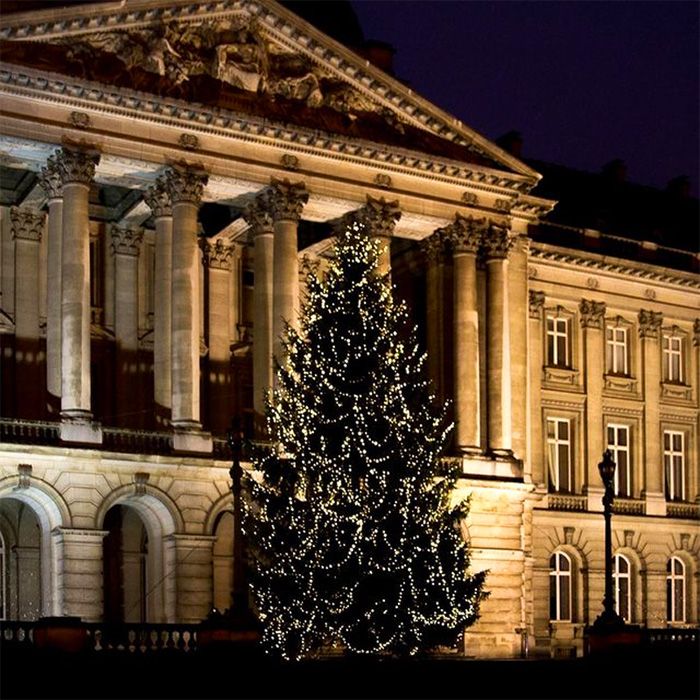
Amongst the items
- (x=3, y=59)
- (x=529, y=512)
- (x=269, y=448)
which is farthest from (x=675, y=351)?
(x=3, y=59)

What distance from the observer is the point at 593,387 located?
217 feet

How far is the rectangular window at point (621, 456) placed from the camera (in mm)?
66500

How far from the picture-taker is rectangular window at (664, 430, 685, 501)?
68.4 metres

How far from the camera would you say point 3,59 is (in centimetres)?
4716

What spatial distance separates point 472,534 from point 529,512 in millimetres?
4146

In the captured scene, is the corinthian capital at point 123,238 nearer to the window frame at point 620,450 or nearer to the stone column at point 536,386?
the stone column at point 536,386

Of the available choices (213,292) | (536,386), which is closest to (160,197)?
(213,292)

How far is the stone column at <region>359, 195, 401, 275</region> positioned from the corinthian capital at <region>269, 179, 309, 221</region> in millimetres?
2713

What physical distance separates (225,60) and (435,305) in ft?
40.8

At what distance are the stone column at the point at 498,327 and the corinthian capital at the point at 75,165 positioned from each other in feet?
49.4

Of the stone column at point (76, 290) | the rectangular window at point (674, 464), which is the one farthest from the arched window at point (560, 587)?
the stone column at point (76, 290)

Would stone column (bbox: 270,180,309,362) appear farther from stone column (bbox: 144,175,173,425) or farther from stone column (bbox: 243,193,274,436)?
stone column (bbox: 144,175,173,425)

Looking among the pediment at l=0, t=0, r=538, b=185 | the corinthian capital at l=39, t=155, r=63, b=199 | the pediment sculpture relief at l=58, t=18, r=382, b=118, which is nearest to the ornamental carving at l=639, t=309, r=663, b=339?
the pediment at l=0, t=0, r=538, b=185

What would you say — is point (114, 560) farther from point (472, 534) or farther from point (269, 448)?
point (472, 534)
